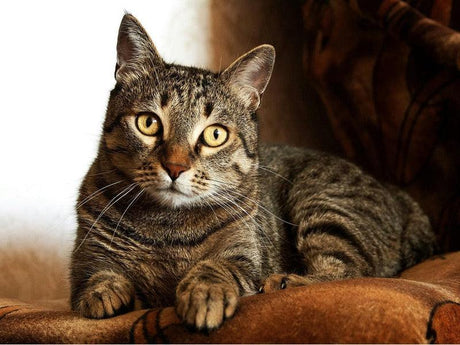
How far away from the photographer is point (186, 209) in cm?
138

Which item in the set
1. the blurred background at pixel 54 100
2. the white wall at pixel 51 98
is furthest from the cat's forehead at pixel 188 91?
the white wall at pixel 51 98

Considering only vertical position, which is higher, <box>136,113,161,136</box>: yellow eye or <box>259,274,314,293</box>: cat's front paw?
<box>136,113,161,136</box>: yellow eye

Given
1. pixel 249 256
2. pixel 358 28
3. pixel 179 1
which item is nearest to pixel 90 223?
pixel 249 256

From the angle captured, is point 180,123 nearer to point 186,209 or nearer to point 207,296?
point 186,209

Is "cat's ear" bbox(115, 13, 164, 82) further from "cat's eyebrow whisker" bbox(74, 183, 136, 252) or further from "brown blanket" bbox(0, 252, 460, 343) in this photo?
"brown blanket" bbox(0, 252, 460, 343)

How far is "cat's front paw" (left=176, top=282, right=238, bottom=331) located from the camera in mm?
961

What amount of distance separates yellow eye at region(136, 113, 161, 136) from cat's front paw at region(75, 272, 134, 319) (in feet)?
1.18

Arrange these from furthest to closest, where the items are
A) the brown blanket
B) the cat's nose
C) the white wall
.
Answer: the white wall < the cat's nose < the brown blanket

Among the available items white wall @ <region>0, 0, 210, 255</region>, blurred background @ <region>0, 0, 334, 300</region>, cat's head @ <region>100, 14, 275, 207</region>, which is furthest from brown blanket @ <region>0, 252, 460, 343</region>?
white wall @ <region>0, 0, 210, 255</region>

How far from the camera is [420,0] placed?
2.08 m

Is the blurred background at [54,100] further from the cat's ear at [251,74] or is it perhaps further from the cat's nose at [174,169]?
the cat's nose at [174,169]

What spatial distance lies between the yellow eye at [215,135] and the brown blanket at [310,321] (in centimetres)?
46

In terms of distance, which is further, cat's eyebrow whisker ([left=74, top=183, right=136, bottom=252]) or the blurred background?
the blurred background

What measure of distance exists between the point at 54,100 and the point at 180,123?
37.3 inches
